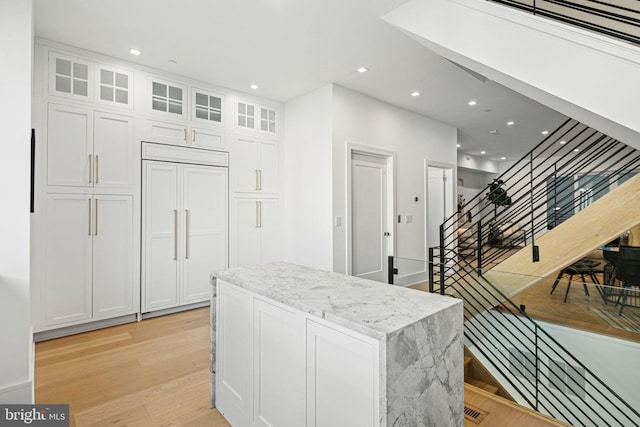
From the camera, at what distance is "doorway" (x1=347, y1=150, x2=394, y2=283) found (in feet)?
14.0

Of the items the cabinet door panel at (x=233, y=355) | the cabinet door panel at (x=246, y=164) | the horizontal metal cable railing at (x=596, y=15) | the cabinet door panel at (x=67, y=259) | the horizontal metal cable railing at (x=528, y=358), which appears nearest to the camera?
the cabinet door panel at (x=233, y=355)

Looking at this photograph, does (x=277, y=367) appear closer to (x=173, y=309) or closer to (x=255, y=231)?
(x=173, y=309)

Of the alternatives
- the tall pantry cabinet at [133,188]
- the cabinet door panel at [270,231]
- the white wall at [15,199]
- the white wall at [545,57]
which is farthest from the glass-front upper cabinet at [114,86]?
the white wall at [545,57]

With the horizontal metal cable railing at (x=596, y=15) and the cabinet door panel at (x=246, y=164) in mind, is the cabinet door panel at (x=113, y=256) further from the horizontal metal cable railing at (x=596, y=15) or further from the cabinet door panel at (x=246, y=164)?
the horizontal metal cable railing at (x=596, y=15)

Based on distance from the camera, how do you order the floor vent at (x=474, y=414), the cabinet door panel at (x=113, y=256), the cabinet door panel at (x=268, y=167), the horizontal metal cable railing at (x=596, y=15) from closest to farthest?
the horizontal metal cable railing at (x=596, y=15) < the floor vent at (x=474, y=414) < the cabinet door panel at (x=113, y=256) < the cabinet door panel at (x=268, y=167)

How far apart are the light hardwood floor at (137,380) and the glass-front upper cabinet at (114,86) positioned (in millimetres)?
2388

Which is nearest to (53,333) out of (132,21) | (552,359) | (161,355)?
(161,355)

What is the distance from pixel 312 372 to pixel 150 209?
3009 millimetres

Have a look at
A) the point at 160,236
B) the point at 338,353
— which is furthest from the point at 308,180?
the point at 338,353

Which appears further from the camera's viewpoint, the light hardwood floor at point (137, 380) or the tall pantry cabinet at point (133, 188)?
the tall pantry cabinet at point (133, 188)

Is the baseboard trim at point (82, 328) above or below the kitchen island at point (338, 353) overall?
below

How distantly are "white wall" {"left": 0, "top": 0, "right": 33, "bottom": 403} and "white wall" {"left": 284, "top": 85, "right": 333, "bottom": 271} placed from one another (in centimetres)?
281

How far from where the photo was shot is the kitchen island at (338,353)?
3.43 ft

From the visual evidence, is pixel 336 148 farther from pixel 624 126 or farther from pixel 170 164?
pixel 624 126
